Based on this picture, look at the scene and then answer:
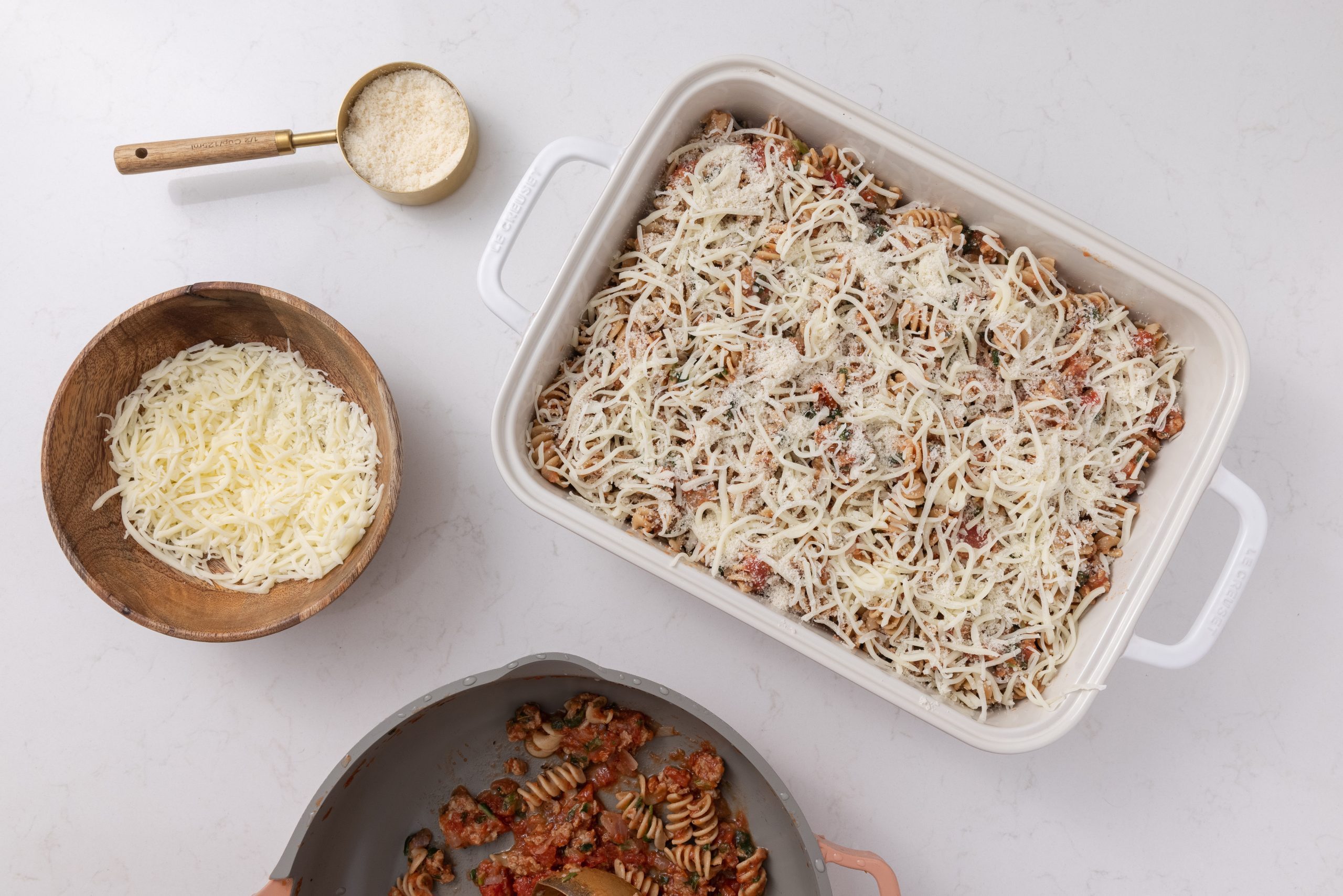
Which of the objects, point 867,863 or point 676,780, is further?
point 676,780

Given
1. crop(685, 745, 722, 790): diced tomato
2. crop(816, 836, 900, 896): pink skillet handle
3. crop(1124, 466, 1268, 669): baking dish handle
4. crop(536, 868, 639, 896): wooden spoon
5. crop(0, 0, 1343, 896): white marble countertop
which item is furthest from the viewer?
crop(0, 0, 1343, 896): white marble countertop

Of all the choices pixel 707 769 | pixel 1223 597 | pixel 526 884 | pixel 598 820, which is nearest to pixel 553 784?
pixel 598 820

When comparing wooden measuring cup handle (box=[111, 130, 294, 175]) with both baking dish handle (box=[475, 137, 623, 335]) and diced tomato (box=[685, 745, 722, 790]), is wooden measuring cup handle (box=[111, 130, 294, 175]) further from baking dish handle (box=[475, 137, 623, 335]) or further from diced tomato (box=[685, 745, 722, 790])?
diced tomato (box=[685, 745, 722, 790])

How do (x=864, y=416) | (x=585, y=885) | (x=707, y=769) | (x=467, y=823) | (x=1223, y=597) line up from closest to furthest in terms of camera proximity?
1. (x=1223, y=597)
2. (x=864, y=416)
3. (x=585, y=885)
4. (x=707, y=769)
5. (x=467, y=823)

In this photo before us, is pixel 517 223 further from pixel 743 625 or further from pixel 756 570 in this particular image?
pixel 743 625

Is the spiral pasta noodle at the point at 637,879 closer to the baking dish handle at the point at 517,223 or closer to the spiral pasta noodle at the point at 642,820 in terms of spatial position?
the spiral pasta noodle at the point at 642,820

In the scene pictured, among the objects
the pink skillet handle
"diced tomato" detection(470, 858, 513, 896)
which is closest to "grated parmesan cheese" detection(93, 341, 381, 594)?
"diced tomato" detection(470, 858, 513, 896)

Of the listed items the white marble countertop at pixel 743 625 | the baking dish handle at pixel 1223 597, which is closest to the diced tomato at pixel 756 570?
the white marble countertop at pixel 743 625

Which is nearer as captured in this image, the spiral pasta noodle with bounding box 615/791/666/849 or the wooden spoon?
the wooden spoon
